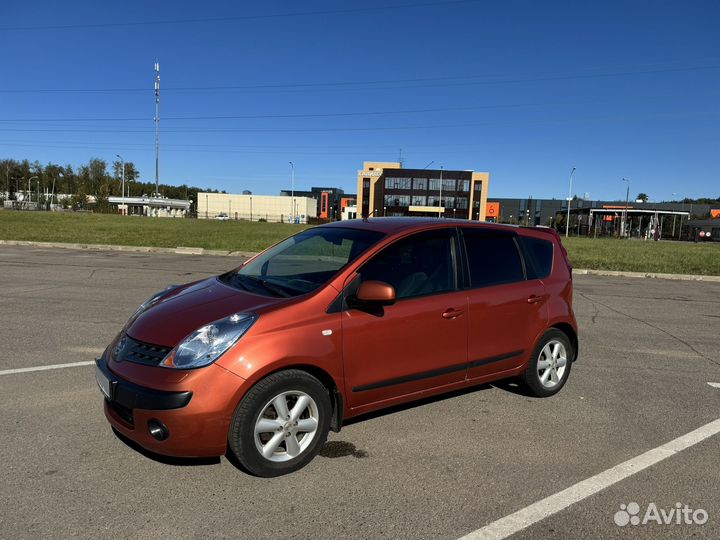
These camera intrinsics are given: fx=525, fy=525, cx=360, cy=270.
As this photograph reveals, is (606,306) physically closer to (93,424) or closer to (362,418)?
(362,418)

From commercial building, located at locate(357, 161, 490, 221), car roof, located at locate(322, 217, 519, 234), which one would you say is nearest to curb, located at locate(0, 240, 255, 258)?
car roof, located at locate(322, 217, 519, 234)

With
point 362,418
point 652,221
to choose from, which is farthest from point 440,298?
point 652,221

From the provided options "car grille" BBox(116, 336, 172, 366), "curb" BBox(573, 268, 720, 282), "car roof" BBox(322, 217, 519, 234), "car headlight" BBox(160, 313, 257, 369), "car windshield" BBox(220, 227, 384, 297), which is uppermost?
"car roof" BBox(322, 217, 519, 234)

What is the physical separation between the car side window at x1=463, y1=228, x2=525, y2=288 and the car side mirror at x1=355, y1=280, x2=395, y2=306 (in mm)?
1040

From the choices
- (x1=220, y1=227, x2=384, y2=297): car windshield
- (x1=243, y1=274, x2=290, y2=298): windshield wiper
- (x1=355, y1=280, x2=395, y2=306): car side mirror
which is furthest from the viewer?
(x1=220, y1=227, x2=384, y2=297): car windshield

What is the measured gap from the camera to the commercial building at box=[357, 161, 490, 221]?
11119cm

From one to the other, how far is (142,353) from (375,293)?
148 centimetres

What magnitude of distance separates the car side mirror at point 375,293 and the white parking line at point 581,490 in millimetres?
1410

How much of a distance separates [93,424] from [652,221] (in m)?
86.1

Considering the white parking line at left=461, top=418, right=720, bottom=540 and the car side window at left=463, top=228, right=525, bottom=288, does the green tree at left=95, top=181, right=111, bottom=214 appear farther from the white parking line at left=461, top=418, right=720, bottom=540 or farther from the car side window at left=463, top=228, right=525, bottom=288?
the white parking line at left=461, top=418, right=720, bottom=540

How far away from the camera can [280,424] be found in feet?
10.5

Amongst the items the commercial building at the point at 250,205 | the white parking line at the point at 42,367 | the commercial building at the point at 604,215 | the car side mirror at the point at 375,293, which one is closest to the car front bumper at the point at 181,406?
the car side mirror at the point at 375,293

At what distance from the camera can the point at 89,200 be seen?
11781 cm

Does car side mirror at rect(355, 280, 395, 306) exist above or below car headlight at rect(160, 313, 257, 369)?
above
